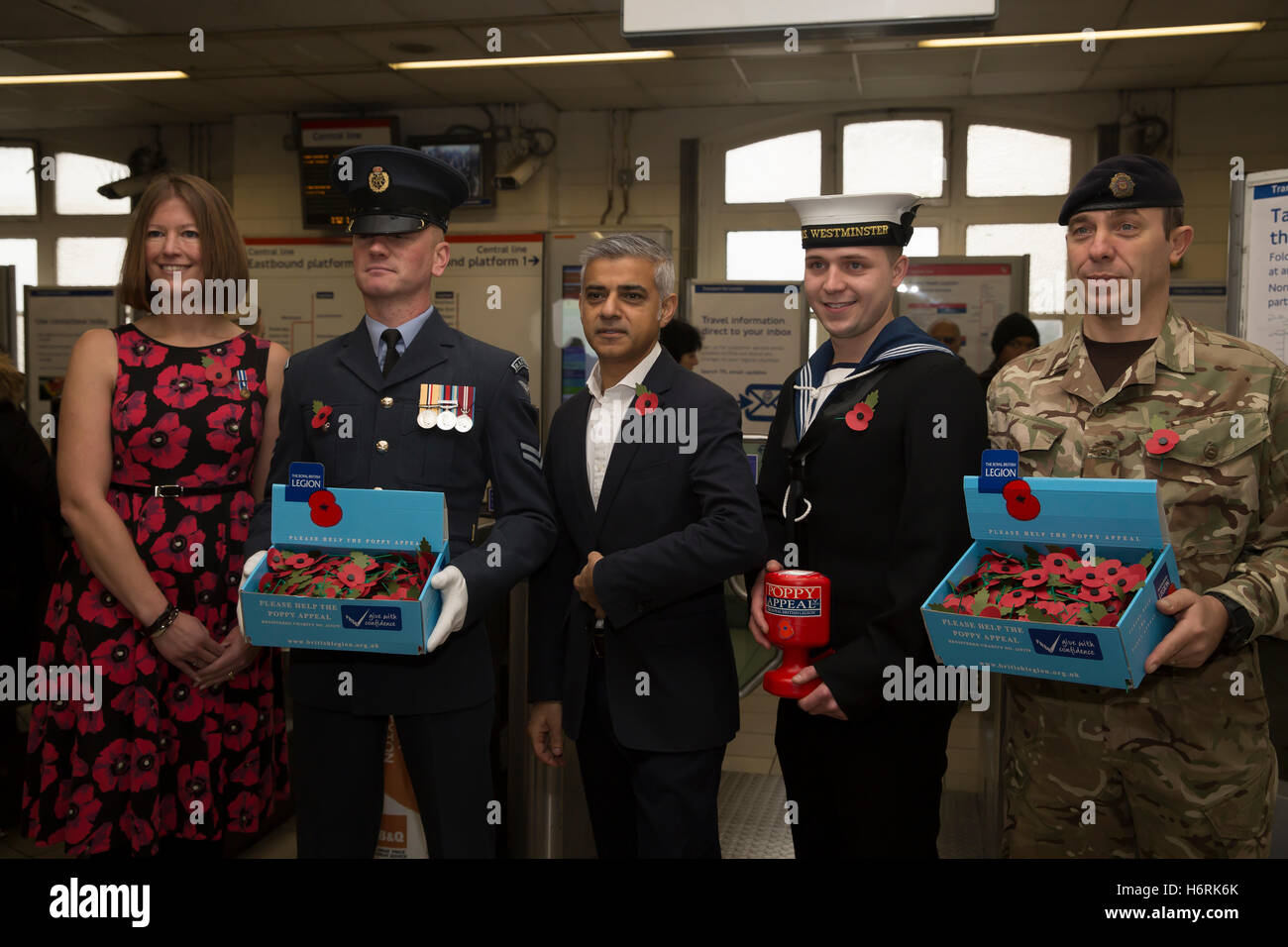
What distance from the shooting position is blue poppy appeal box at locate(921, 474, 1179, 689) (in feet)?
4.67

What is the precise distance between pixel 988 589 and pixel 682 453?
63cm

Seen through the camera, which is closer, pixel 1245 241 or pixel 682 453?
pixel 682 453

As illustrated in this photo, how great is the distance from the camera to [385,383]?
73.1 inches

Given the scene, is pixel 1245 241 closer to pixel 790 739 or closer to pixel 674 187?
pixel 790 739

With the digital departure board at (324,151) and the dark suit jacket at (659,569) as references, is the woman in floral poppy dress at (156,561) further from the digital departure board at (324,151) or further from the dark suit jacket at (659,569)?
the digital departure board at (324,151)

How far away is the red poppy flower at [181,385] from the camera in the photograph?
78.6 inches

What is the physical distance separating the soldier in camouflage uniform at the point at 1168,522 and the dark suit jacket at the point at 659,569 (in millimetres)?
556

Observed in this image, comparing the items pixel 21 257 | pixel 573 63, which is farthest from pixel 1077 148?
pixel 21 257

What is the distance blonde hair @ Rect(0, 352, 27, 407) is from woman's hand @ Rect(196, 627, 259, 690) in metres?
1.62

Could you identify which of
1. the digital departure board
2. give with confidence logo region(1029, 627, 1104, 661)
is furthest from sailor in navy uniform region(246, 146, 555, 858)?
the digital departure board

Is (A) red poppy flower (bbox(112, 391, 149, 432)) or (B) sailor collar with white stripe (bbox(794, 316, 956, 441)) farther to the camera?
(A) red poppy flower (bbox(112, 391, 149, 432))

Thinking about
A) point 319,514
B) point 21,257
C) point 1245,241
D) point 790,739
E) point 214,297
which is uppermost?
point 21,257

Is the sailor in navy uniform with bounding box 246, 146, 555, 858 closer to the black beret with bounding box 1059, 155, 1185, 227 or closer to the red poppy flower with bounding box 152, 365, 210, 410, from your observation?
the red poppy flower with bounding box 152, 365, 210, 410
